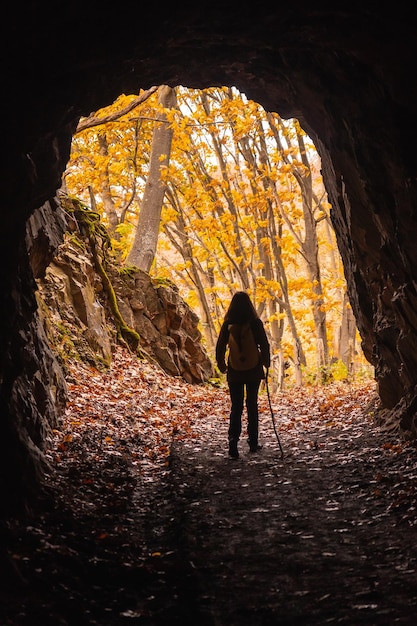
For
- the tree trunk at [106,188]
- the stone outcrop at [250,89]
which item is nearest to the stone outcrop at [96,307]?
the stone outcrop at [250,89]

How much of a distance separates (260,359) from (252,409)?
76 cm

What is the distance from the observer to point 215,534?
16.7 feet

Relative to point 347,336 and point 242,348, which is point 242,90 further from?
point 347,336

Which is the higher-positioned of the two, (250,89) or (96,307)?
(250,89)

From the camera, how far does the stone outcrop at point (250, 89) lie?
5.35 metres

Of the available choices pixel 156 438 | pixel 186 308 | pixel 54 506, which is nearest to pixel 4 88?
pixel 54 506

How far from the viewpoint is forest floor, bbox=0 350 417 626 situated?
12.1 feet

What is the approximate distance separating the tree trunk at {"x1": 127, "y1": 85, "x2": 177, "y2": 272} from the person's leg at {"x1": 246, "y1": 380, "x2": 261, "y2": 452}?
11938 mm

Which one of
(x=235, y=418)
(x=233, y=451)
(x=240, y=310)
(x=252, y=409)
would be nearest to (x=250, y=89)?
(x=240, y=310)

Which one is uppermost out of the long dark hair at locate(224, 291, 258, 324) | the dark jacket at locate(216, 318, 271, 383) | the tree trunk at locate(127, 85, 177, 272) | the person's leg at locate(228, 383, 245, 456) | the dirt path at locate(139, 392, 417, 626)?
the tree trunk at locate(127, 85, 177, 272)

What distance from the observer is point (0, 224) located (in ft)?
18.5

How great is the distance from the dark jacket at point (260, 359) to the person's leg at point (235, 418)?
0.47 feet

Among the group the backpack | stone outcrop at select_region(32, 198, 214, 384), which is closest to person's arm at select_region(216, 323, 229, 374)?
the backpack

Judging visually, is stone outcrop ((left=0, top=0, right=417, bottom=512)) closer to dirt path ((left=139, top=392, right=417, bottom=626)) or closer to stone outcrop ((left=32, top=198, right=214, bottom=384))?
dirt path ((left=139, top=392, right=417, bottom=626))
